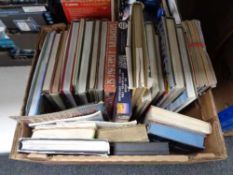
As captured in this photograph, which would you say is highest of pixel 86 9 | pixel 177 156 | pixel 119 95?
pixel 86 9

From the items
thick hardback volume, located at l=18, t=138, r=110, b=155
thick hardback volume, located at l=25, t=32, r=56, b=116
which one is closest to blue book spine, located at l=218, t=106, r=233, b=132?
thick hardback volume, located at l=18, t=138, r=110, b=155

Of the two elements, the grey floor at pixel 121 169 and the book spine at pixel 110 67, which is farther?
the grey floor at pixel 121 169

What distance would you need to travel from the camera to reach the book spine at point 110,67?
0.68m

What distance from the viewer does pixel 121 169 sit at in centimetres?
110

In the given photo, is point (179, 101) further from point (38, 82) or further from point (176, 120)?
point (38, 82)

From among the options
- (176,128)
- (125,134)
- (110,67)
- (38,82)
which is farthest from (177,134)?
(38,82)

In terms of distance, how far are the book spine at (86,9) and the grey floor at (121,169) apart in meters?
0.61

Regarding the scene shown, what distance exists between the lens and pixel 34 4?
2.51 feet

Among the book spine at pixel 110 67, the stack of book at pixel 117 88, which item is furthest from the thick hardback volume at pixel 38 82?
the book spine at pixel 110 67

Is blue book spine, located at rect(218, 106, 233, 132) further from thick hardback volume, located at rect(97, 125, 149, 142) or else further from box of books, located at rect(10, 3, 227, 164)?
thick hardback volume, located at rect(97, 125, 149, 142)

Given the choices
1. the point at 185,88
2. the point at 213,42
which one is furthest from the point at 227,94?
the point at 185,88

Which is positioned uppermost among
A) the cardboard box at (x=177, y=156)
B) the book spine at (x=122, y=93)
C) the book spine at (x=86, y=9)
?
the book spine at (x=86, y=9)

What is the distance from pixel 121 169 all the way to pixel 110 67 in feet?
1.82

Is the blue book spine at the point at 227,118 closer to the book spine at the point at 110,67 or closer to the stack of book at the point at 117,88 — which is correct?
the stack of book at the point at 117,88
